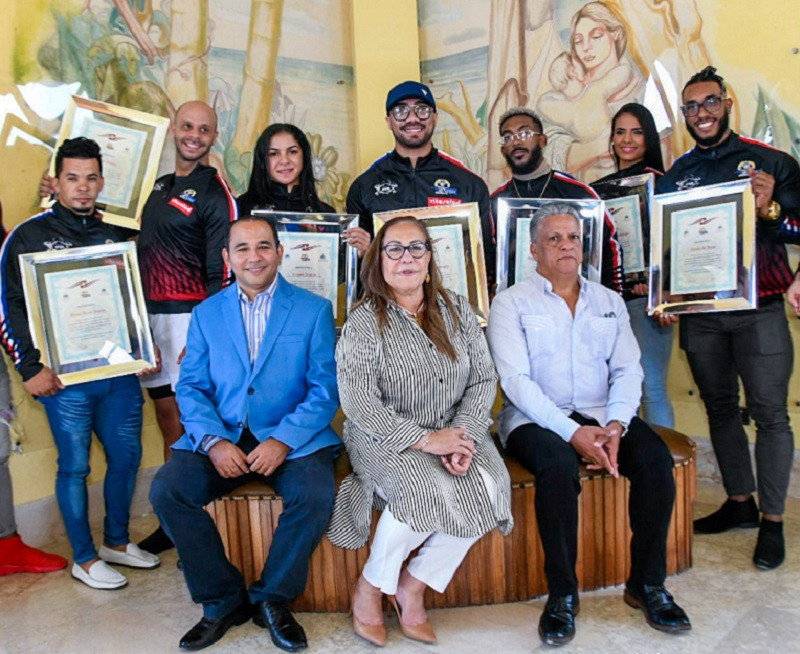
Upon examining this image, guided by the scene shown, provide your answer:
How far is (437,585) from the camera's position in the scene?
2.77 meters

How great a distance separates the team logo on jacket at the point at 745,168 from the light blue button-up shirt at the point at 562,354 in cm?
96

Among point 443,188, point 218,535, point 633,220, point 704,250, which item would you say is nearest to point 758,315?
point 704,250

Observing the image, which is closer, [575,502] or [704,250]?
[575,502]

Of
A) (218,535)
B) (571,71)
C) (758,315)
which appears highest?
(571,71)

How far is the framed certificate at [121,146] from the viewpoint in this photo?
3607 mm

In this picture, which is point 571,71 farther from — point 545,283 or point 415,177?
point 545,283

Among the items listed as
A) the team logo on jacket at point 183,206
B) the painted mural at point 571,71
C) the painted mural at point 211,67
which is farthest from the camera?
the painted mural at point 571,71

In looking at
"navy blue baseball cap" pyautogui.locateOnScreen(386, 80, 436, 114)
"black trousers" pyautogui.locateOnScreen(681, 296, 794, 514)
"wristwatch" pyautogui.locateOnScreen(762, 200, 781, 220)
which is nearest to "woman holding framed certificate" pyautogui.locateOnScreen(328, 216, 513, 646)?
"navy blue baseball cap" pyautogui.locateOnScreen(386, 80, 436, 114)

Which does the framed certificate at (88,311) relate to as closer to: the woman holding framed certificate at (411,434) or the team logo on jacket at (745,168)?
the woman holding framed certificate at (411,434)

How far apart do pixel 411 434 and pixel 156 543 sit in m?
1.72

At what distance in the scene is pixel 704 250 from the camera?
336 centimetres

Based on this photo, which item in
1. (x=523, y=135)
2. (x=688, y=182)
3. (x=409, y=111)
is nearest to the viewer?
(x=688, y=182)

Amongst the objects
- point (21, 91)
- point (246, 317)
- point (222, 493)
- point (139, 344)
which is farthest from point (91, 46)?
point (222, 493)

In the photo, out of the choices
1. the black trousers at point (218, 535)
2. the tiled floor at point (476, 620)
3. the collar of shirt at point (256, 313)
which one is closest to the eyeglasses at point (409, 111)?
the collar of shirt at point (256, 313)
